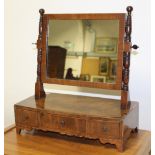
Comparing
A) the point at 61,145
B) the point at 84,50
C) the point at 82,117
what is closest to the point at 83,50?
the point at 84,50

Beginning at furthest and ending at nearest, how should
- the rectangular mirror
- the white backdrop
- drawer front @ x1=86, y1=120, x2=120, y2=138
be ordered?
1. the white backdrop
2. the rectangular mirror
3. drawer front @ x1=86, y1=120, x2=120, y2=138

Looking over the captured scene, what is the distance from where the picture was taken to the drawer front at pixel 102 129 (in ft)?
3.59

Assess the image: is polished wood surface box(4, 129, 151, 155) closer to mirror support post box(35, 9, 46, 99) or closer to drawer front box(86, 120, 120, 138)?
drawer front box(86, 120, 120, 138)

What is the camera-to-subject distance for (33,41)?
1.58 metres

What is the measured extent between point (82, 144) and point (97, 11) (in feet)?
2.10

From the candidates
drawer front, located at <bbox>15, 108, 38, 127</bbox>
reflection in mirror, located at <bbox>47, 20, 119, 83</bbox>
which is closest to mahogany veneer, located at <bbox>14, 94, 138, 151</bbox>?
drawer front, located at <bbox>15, 108, 38, 127</bbox>

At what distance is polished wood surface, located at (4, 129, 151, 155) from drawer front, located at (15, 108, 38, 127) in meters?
0.06

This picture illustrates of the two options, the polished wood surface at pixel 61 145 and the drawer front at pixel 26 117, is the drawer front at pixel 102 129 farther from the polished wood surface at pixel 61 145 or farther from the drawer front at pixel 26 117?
the drawer front at pixel 26 117

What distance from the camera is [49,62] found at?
1336 mm

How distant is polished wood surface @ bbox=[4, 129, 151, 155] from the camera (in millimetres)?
1128

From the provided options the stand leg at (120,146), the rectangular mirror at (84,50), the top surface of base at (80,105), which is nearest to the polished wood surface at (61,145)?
the stand leg at (120,146)

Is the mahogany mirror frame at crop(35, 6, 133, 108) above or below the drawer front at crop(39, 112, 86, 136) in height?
above
